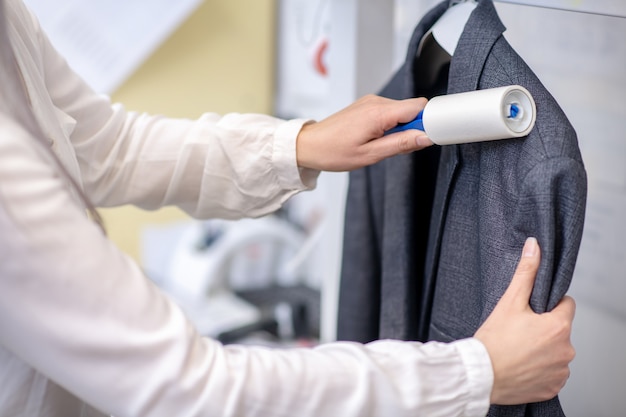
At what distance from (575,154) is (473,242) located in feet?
0.57

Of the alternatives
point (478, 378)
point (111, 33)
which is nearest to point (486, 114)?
point (478, 378)

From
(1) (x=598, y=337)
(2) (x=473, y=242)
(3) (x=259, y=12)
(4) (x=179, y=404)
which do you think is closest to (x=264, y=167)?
(2) (x=473, y=242)

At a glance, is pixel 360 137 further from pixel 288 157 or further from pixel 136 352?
pixel 136 352

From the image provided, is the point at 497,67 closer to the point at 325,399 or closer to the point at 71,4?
the point at 325,399

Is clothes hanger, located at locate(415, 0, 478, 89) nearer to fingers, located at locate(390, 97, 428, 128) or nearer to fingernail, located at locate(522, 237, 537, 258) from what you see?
fingers, located at locate(390, 97, 428, 128)

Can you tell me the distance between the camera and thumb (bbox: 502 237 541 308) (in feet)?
1.94

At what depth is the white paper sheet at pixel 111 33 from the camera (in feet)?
6.03

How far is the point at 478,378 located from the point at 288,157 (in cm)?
36

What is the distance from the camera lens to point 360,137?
0.76 m

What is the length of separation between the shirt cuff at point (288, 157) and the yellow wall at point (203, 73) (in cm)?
122

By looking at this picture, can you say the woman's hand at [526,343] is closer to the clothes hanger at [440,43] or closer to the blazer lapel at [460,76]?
the blazer lapel at [460,76]

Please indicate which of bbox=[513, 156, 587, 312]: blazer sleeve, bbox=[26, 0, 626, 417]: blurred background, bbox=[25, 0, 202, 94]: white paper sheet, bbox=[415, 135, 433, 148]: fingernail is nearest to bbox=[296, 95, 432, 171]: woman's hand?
bbox=[415, 135, 433, 148]: fingernail

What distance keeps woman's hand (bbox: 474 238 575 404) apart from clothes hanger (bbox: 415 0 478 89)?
0.91 feet

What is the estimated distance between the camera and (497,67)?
670mm
